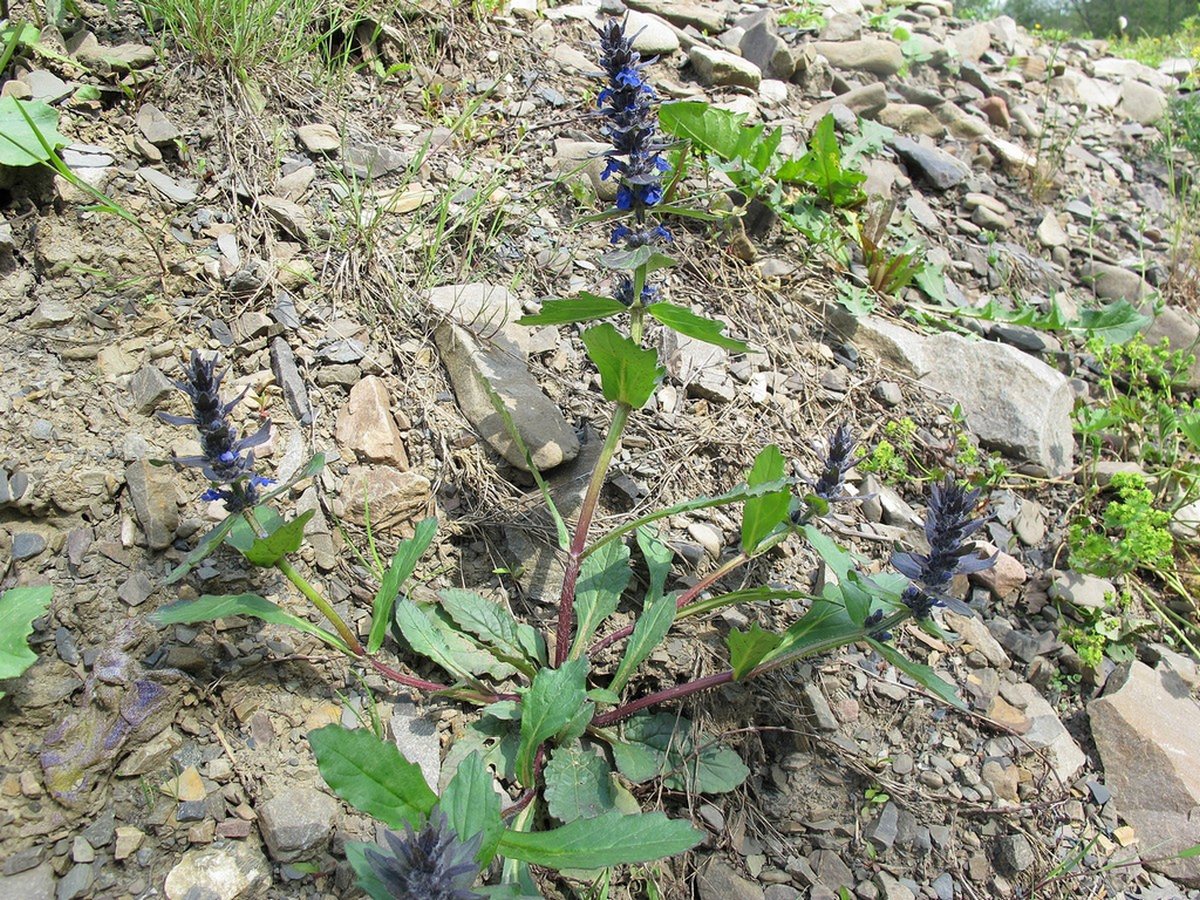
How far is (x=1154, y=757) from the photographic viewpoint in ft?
9.66

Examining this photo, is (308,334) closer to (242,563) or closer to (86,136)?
(242,563)

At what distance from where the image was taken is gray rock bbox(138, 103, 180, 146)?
3445 mm

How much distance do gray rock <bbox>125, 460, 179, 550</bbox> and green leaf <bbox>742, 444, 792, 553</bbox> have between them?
174 centimetres

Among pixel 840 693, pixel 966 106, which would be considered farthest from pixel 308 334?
pixel 966 106

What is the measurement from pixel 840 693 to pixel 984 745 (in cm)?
51

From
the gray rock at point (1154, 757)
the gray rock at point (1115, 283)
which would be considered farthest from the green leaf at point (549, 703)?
the gray rock at point (1115, 283)

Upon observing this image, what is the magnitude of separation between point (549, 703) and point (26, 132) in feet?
8.86

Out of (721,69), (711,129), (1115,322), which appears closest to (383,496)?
(711,129)

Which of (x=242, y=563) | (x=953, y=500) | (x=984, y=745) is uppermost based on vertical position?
(x=953, y=500)

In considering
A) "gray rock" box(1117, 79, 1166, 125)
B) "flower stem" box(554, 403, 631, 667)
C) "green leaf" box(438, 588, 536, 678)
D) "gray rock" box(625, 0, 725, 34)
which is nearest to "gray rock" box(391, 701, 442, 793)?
"green leaf" box(438, 588, 536, 678)

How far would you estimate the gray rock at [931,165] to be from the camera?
16.0 ft

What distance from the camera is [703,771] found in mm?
2641

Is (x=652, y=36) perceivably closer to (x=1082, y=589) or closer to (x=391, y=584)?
(x=1082, y=589)

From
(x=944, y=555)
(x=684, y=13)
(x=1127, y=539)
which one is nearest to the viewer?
(x=944, y=555)
